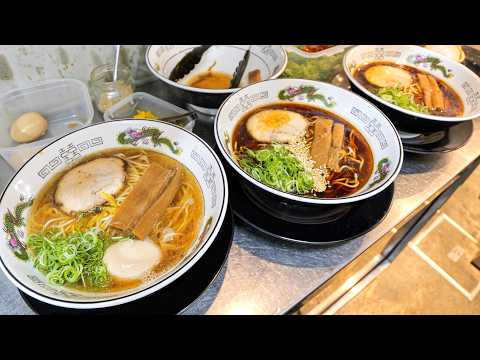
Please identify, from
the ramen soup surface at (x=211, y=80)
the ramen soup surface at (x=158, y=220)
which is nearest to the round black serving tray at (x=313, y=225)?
the ramen soup surface at (x=158, y=220)

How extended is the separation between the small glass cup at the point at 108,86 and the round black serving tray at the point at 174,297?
1041 millimetres

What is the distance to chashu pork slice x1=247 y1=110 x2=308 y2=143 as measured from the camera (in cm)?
163

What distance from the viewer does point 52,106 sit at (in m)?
1.83

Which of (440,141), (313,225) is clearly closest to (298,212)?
(313,225)

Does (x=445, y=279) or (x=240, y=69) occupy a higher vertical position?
(x=240, y=69)

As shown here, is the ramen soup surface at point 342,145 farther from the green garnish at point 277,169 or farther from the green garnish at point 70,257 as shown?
the green garnish at point 70,257

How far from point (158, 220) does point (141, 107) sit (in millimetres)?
790

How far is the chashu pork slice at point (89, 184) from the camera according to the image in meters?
1.34

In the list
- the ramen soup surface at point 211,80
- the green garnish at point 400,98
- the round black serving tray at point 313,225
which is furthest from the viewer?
the ramen soup surface at point 211,80

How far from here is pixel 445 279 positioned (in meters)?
2.97

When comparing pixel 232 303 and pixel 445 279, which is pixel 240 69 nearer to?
pixel 232 303

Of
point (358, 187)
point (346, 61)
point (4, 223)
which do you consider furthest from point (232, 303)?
point (346, 61)

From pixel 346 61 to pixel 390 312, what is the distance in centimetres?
198

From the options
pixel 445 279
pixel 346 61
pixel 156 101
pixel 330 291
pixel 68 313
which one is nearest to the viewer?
pixel 68 313
